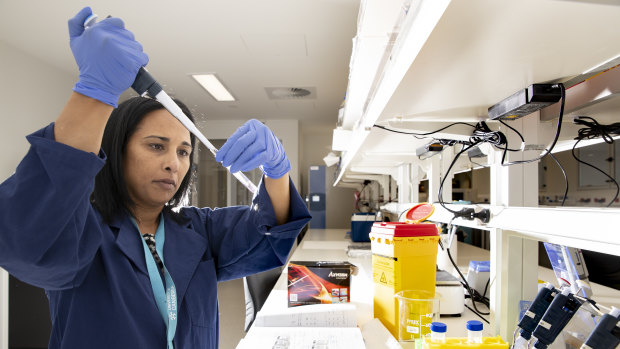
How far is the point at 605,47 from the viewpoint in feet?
1.98

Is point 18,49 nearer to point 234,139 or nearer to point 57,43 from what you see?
point 57,43

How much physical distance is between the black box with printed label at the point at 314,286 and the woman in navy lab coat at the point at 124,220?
22cm

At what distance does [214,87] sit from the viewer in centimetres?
458

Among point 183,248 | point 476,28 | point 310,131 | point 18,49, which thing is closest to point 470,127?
point 476,28

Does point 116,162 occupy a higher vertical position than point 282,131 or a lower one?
lower

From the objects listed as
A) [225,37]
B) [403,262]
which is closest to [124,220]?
[403,262]

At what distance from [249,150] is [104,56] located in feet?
1.40

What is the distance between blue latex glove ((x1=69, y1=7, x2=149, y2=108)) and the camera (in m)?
0.70

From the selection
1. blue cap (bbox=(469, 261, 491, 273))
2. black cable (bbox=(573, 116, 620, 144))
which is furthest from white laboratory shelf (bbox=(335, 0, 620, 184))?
Result: blue cap (bbox=(469, 261, 491, 273))

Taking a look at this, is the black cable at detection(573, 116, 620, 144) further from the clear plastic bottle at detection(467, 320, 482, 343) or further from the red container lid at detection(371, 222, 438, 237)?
the clear plastic bottle at detection(467, 320, 482, 343)

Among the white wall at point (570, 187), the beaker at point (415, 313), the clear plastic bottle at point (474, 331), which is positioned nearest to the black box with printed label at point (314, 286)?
the beaker at point (415, 313)

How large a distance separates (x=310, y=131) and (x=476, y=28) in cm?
688

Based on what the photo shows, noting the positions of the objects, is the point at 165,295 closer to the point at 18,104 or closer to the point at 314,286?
the point at 314,286

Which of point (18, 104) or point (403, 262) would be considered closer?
point (403, 262)
